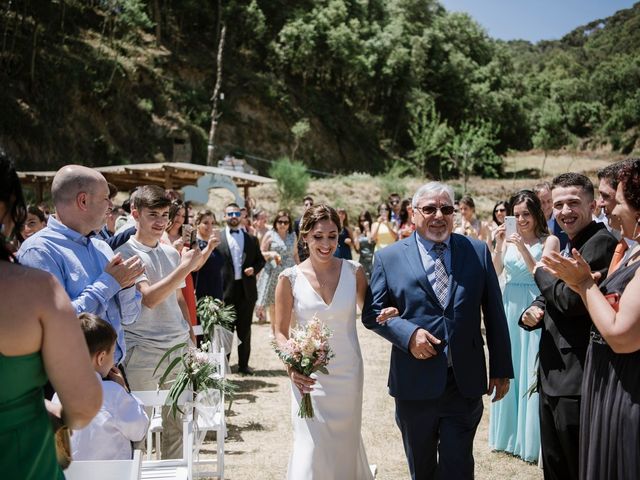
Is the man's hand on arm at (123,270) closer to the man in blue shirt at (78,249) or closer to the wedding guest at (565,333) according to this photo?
the man in blue shirt at (78,249)

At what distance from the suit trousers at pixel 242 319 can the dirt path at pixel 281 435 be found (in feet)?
1.11

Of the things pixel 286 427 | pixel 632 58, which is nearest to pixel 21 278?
pixel 286 427

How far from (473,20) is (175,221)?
214ft

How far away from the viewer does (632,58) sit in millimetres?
74625

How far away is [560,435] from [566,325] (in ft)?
2.28

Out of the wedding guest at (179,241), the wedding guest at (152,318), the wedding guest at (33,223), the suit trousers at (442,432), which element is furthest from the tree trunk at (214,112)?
the suit trousers at (442,432)

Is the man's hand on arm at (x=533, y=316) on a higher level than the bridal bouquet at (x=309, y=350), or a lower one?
higher

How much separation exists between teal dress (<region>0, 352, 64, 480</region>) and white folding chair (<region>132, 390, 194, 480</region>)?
190 centimetres

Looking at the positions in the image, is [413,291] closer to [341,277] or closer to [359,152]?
[341,277]

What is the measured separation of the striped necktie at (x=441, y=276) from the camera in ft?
13.7

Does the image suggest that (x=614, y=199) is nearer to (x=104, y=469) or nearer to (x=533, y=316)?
(x=533, y=316)

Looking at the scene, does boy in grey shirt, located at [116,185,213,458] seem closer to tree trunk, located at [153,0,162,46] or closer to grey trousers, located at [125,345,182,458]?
grey trousers, located at [125,345,182,458]

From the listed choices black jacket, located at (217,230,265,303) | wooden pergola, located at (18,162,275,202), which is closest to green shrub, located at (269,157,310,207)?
wooden pergola, located at (18,162,275,202)

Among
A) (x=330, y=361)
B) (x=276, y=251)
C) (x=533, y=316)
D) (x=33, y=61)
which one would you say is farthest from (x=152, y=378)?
(x=33, y=61)
